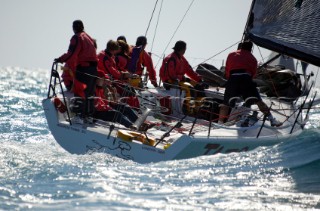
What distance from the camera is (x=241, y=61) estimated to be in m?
9.78

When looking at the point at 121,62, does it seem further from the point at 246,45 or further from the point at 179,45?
the point at 246,45

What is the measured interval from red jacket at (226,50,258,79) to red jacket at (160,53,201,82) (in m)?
1.67

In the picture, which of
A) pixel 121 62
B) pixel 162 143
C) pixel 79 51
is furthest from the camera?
pixel 121 62

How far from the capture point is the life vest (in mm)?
9891

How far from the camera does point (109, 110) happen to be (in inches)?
392

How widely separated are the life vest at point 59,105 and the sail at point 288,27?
2639 mm

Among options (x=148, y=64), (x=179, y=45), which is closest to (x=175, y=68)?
(x=179, y=45)

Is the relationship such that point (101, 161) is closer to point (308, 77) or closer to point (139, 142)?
point (139, 142)

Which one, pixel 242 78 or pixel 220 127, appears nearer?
pixel 220 127

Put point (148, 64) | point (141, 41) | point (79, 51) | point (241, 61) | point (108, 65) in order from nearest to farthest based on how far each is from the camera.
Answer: point (79, 51)
point (241, 61)
point (108, 65)
point (141, 41)
point (148, 64)

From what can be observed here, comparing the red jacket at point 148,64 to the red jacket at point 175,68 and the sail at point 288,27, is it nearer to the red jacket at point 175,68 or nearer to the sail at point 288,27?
the red jacket at point 175,68

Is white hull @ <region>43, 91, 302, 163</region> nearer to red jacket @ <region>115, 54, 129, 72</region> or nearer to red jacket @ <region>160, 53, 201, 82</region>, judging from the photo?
red jacket @ <region>160, 53, 201, 82</region>

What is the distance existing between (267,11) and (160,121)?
7.77 ft

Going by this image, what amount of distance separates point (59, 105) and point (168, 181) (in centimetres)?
290
